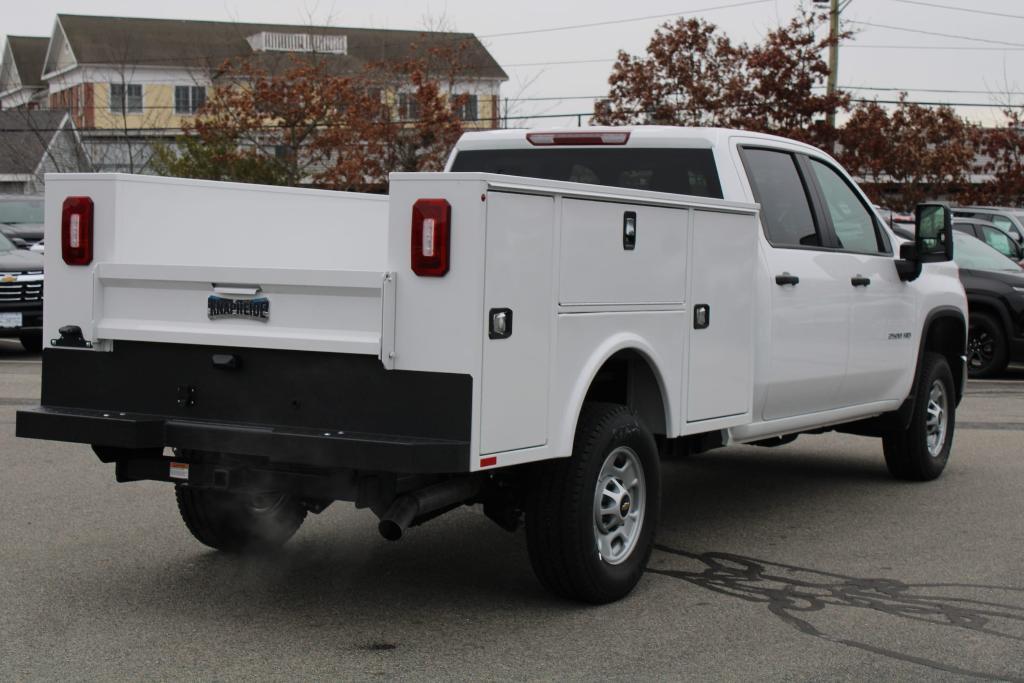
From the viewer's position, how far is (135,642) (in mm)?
5406

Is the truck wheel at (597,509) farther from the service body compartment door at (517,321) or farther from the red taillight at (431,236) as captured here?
the red taillight at (431,236)

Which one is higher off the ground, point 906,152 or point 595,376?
point 906,152

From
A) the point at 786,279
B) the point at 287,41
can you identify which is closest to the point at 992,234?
the point at 786,279

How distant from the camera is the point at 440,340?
515 centimetres

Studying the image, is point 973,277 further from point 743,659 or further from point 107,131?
point 107,131

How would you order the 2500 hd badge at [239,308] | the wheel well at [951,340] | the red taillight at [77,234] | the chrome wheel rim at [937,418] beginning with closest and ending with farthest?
1. the 2500 hd badge at [239,308]
2. the red taillight at [77,234]
3. the chrome wheel rim at [937,418]
4. the wheel well at [951,340]

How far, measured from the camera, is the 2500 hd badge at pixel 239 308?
5.52 m

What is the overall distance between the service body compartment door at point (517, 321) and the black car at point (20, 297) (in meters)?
12.6

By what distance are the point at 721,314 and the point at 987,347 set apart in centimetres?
1079

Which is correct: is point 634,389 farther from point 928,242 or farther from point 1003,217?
point 1003,217


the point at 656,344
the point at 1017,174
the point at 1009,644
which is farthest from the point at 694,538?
the point at 1017,174

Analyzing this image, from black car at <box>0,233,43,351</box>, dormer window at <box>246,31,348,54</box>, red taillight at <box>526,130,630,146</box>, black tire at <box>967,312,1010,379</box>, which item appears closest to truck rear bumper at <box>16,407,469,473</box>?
red taillight at <box>526,130,630,146</box>

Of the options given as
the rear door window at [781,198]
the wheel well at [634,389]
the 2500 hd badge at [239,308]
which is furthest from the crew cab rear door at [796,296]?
the 2500 hd badge at [239,308]

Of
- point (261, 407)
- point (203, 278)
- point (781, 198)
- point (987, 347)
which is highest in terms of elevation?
point (781, 198)
